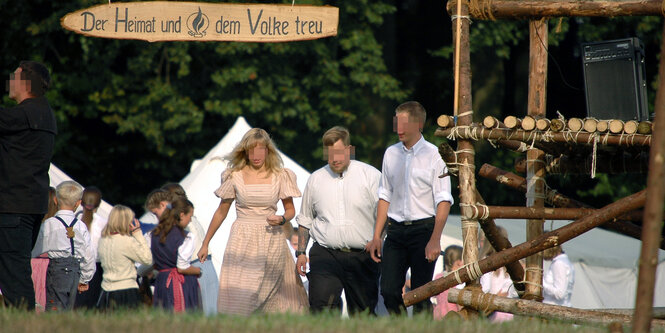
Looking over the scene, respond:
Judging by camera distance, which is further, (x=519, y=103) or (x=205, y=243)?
(x=519, y=103)

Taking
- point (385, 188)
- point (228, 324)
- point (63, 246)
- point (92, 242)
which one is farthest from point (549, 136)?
point (92, 242)

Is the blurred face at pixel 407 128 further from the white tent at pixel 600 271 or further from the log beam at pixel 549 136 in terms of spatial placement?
the white tent at pixel 600 271

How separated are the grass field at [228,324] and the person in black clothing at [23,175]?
0.91m

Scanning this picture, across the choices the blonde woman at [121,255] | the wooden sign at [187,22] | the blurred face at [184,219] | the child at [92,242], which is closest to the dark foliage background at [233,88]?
the child at [92,242]

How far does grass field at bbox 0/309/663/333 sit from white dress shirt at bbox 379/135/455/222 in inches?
70.9

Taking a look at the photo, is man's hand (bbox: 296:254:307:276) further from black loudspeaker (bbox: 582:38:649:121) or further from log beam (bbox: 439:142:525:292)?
black loudspeaker (bbox: 582:38:649:121)

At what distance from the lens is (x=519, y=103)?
1962cm

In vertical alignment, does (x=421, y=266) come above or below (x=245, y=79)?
below

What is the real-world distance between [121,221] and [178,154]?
28.2 feet

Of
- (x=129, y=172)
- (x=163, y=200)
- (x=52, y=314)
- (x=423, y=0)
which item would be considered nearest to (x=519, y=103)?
(x=423, y=0)

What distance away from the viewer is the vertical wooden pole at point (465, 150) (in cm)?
655

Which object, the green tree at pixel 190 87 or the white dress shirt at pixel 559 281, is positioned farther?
the green tree at pixel 190 87

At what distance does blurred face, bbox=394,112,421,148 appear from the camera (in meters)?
7.26

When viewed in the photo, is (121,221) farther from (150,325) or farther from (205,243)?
(150,325)
